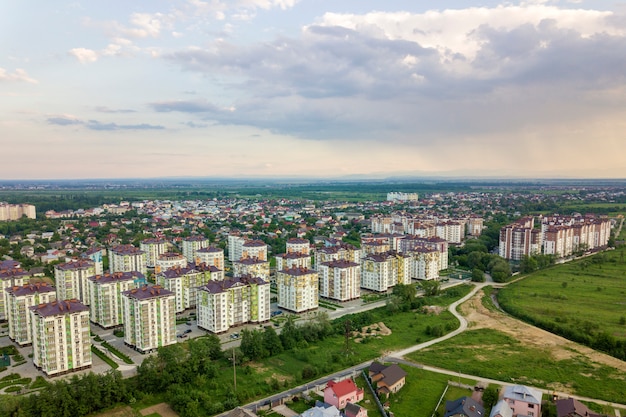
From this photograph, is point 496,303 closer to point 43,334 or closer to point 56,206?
point 43,334

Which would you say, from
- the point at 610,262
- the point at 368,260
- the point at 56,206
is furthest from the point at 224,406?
the point at 56,206

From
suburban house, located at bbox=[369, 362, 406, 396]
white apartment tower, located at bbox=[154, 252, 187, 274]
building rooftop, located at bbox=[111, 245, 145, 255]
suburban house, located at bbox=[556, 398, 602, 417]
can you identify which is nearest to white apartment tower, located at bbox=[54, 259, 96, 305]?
white apartment tower, located at bbox=[154, 252, 187, 274]

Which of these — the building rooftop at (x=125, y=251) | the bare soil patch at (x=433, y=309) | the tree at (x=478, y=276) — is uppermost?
the building rooftop at (x=125, y=251)

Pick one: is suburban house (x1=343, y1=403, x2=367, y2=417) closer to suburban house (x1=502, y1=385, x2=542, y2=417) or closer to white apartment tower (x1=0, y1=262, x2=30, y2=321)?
suburban house (x1=502, y1=385, x2=542, y2=417)

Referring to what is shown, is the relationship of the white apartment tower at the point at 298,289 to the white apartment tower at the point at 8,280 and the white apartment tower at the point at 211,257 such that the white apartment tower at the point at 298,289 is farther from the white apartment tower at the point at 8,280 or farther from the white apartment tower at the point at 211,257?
the white apartment tower at the point at 8,280

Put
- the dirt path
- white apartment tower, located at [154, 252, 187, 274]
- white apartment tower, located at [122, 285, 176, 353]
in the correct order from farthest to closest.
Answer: white apartment tower, located at [154, 252, 187, 274] → white apartment tower, located at [122, 285, 176, 353] → the dirt path

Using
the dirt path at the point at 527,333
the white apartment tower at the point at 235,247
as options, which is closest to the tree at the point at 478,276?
the dirt path at the point at 527,333

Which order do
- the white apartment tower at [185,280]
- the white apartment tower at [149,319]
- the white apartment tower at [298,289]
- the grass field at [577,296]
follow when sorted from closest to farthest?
the white apartment tower at [149,319] → the grass field at [577,296] → the white apartment tower at [185,280] → the white apartment tower at [298,289]
